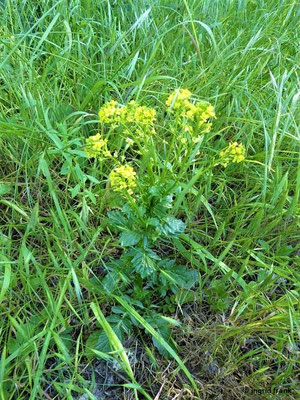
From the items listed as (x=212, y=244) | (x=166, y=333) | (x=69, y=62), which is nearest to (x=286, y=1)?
(x=69, y=62)

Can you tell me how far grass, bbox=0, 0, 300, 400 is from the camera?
1244mm

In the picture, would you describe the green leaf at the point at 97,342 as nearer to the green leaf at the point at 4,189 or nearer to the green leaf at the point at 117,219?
the green leaf at the point at 117,219

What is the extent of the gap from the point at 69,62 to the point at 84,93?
13 cm

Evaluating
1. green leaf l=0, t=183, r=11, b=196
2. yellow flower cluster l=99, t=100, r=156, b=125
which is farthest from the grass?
yellow flower cluster l=99, t=100, r=156, b=125

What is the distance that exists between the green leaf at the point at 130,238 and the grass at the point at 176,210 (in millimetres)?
148

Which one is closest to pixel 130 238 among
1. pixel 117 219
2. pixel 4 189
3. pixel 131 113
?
pixel 117 219

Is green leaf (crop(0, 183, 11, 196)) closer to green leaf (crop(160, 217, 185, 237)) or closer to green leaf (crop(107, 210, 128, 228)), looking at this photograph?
green leaf (crop(107, 210, 128, 228))

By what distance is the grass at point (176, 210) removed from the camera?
1.24 m

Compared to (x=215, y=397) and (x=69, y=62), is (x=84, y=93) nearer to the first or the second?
(x=69, y=62)

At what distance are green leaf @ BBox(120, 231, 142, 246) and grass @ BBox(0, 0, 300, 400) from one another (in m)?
0.15

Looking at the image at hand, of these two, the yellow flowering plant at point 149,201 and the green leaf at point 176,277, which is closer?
the yellow flowering plant at point 149,201

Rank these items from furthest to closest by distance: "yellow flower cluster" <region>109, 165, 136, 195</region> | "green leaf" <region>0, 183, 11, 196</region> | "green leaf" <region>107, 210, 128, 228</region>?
"green leaf" <region>0, 183, 11, 196</region>
"green leaf" <region>107, 210, 128, 228</region>
"yellow flower cluster" <region>109, 165, 136, 195</region>

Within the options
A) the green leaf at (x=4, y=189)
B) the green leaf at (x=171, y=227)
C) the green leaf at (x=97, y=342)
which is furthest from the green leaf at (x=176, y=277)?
the green leaf at (x=4, y=189)

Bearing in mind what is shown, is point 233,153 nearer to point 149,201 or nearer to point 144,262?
point 149,201
